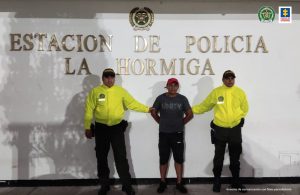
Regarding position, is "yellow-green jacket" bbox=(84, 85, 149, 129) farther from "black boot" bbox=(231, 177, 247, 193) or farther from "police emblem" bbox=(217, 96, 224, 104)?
"black boot" bbox=(231, 177, 247, 193)

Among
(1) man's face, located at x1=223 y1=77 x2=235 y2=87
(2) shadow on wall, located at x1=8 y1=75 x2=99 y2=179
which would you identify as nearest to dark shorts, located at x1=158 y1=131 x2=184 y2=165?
(1) man's face, located at x1=223 y1=77 x2=235 y2=87

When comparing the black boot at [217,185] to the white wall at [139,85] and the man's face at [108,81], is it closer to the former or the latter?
the white wall at [139,85]

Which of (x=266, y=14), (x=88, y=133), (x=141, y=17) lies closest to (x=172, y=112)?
(x=88, y=133)

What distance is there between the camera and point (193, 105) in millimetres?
6484

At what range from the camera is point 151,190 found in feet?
20.3

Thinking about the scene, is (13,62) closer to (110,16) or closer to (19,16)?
(19,16)

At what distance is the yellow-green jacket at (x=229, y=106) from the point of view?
19.4 feet

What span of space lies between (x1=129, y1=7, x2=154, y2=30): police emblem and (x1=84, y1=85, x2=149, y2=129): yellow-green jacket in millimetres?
1167

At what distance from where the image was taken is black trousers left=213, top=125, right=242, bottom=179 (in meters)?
5.93

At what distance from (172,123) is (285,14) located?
2.63m

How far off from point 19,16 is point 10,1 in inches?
10.7

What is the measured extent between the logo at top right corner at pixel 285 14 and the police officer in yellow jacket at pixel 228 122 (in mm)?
1390

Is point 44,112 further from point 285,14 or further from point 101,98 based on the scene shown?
point 285,14

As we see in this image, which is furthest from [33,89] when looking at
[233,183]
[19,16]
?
[233,183]
